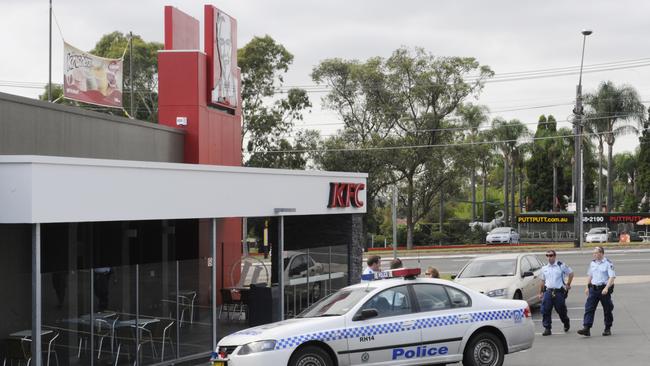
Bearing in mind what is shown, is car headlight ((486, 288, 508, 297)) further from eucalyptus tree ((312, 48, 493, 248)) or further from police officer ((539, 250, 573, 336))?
eucalyptus tree ((312, 48, 493, 248))

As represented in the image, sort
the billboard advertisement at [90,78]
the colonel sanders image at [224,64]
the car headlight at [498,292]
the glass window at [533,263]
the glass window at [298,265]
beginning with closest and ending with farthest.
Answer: the glass window at [298,265]
the car headlight at [498,292]
the glass window at [533,263]
the colonel sanders image at [224,64]
the billboard advertisement at [90,78]

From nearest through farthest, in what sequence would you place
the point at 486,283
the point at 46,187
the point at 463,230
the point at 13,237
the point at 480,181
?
the point at 46,187 < the point at 13,237 < the point at 486,283 < the point at 463,230 < the point at 480,181

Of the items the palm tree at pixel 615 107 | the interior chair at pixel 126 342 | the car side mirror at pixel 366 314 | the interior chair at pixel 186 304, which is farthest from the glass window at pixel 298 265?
the palm tree at pixel 615 107

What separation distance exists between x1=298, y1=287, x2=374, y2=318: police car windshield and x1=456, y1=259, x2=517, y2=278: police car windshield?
8.89 m

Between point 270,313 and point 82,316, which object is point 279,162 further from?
point 82,316

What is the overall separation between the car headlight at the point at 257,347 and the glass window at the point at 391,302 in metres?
1.52

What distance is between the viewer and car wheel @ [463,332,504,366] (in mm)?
12672

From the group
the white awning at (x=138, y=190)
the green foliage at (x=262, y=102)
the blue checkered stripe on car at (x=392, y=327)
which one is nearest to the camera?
the blue checkered stripe on car at (x=392, y=327)

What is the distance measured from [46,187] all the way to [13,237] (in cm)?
361

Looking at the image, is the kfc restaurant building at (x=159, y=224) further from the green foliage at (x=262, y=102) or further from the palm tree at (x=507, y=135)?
the palm tree at (x=507, y=135)

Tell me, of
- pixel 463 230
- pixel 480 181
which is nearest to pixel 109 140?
pixel 463 230

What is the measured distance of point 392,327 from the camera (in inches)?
477

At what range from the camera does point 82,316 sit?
1353 centimetres

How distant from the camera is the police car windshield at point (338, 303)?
12268mm
